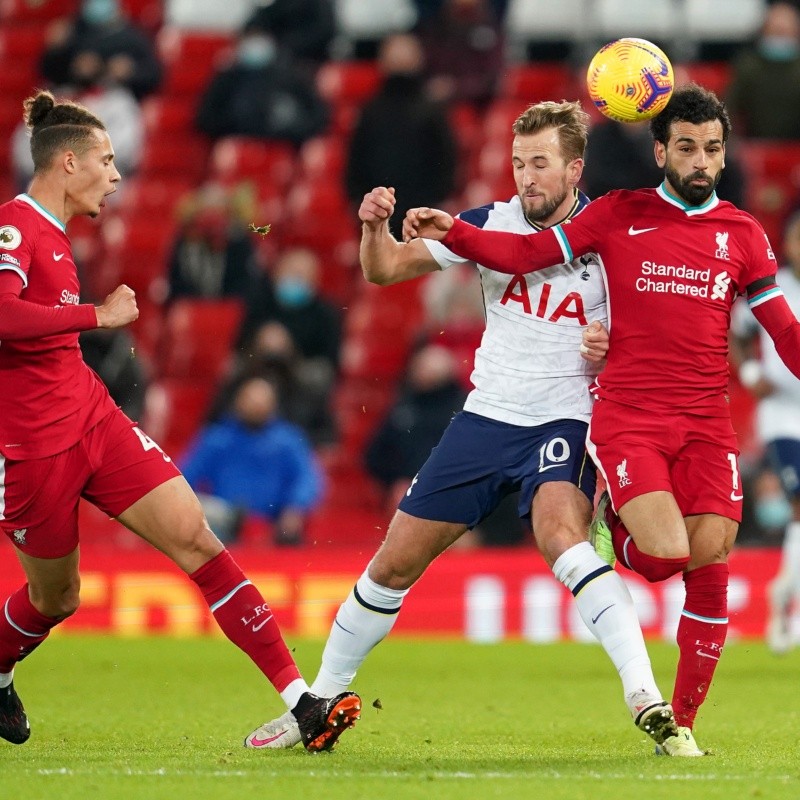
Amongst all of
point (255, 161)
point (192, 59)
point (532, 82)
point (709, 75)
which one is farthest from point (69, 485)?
point (192, 59)

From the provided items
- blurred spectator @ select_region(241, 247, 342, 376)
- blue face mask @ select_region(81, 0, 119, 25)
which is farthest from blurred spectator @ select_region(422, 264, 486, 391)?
A: blue face mask @ select_region(81, 0, 119, 25)

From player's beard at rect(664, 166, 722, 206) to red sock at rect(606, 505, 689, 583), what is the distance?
1.20 metres

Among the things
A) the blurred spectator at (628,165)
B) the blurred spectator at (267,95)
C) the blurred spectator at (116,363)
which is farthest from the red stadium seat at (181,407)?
the blurred spectator at (628,165)

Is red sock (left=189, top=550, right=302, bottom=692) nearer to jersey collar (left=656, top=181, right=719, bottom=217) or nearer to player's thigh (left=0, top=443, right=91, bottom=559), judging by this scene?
player's thigh (left=0, top=443, right=91, bottom=559)

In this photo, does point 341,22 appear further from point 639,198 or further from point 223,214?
point 639,198

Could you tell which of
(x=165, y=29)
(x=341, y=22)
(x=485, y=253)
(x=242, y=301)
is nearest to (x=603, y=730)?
(x=485, y=253)

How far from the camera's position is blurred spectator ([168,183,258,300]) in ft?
44.9

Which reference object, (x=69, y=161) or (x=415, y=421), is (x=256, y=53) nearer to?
(x=415, y=421)

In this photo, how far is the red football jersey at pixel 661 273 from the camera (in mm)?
6332

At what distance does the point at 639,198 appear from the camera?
6477 mm

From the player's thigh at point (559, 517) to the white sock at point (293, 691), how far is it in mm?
1012

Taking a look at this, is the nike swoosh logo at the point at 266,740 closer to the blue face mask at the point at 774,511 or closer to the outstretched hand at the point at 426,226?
the outstretched hand at the point at 426,226

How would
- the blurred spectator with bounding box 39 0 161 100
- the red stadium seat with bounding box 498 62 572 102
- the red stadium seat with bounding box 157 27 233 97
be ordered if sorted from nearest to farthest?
the red stadium seat with bounding box 498 62 572 102, the blurred spectator with bounding box 39 0 161 100, the red stadium seat with bounding box 157 27 233 97

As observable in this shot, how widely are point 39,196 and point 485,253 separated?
170cm
